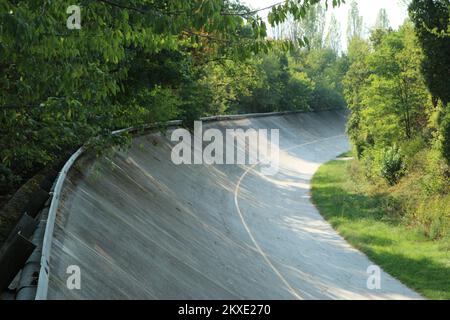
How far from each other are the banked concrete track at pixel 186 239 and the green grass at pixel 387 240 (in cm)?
52

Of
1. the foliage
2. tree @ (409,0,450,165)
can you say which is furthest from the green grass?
the foliage

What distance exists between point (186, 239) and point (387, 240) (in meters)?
8.46

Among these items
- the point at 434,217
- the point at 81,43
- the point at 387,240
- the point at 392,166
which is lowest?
the point at 387,240

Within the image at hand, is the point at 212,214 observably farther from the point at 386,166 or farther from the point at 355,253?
the point at 386,166

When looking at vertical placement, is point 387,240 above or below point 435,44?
below

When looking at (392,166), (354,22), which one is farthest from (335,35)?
(392,166)

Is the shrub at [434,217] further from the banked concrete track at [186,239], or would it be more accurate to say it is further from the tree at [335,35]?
the tree at [335,35]

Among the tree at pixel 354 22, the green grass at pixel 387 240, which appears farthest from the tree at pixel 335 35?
the green grass at pixel 387 240

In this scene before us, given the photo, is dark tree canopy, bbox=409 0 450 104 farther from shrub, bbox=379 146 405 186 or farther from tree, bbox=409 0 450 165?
shrub, bbox=379 146 405 186

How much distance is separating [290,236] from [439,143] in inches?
267

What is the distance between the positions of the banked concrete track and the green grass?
521mm

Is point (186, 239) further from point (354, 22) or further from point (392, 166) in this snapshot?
point (354, 22)

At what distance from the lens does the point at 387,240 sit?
20.6m

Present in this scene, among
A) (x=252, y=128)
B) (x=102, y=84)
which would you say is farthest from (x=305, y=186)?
(x=102, y=84)
